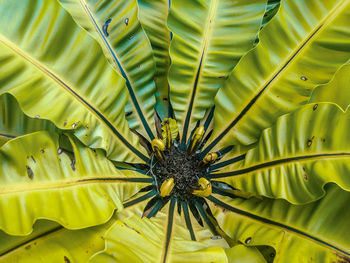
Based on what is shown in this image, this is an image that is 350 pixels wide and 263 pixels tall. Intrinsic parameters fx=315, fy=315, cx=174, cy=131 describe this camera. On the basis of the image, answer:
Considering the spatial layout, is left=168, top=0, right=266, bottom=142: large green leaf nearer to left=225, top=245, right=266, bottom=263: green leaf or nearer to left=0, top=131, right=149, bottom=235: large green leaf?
left=0, top=131, right=149, bottom=235: large green leaf

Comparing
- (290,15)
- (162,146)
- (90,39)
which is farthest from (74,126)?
(290,15)

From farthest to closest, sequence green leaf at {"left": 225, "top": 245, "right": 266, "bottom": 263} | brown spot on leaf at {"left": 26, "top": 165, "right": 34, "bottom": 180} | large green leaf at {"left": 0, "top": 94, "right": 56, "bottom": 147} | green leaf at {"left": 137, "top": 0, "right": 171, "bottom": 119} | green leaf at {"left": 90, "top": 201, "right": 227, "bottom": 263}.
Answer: green leaf at {"left": 137, "top": 0, "right": 171, "bottom": 119} < large green leaf at {"left": 0, "top": 94, "right": 56, "bottom": 147} < green leaf at {"left": 225, "top": 245, "right": 266, "bottom": 263} < brown spot on leaf at {"left": 26, "top": 165, "right": 34, "bottom": 180} < green leaf at {"left": 90, "top": 201, "right": 227, "bottom": 263}

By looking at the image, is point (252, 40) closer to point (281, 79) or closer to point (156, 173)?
point (281, 79)

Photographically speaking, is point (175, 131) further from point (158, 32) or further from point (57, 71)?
point (57, 71)

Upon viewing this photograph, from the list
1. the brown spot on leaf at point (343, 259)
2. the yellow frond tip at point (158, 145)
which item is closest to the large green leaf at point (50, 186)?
the yellow frond tip at point (158, 145)

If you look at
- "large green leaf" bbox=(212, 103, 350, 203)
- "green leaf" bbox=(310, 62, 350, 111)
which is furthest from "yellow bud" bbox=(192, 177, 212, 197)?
"green leaf" bbox=(310, 62, 350, 111)

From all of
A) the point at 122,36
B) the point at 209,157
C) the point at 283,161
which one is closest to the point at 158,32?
the point at 122,36

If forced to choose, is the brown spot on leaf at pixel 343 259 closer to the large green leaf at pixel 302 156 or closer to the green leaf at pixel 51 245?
the large green leaf at pixel 302 156
